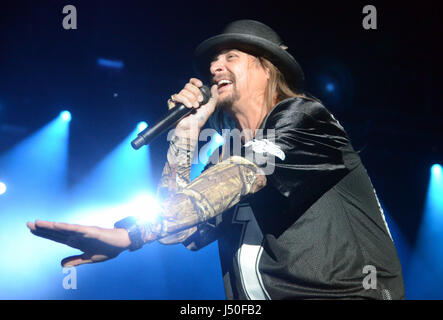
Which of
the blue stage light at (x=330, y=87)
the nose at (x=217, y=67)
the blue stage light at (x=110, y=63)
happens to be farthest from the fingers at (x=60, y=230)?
the blue stage light at (x=330, y=87)

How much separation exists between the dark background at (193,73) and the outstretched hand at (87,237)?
3.79 m

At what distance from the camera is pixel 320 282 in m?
1.39

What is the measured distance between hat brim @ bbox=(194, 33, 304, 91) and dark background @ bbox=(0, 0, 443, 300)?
2190 mm

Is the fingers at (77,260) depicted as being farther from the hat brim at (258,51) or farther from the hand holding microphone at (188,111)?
the hat brim at (258,51)

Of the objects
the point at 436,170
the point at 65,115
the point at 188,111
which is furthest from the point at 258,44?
the point at 436,170

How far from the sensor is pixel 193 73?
214 inches

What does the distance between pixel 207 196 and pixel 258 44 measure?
125 cm

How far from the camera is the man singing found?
115 cm

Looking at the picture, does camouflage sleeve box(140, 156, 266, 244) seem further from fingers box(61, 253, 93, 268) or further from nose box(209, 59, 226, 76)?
nose box(209, 59, 226, 76)

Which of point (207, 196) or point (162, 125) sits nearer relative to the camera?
point (207, 196)

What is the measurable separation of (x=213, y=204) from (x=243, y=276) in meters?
0.54

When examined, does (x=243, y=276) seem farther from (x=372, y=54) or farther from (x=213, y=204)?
(x=372, y=54)

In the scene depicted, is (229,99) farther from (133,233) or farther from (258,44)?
(133,233)

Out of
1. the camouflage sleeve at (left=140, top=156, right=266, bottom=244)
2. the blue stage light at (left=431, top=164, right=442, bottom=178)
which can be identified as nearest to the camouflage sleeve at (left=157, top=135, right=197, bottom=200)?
the camouflage sleeve at (left=140, top=156, right=266, bottom=244)
